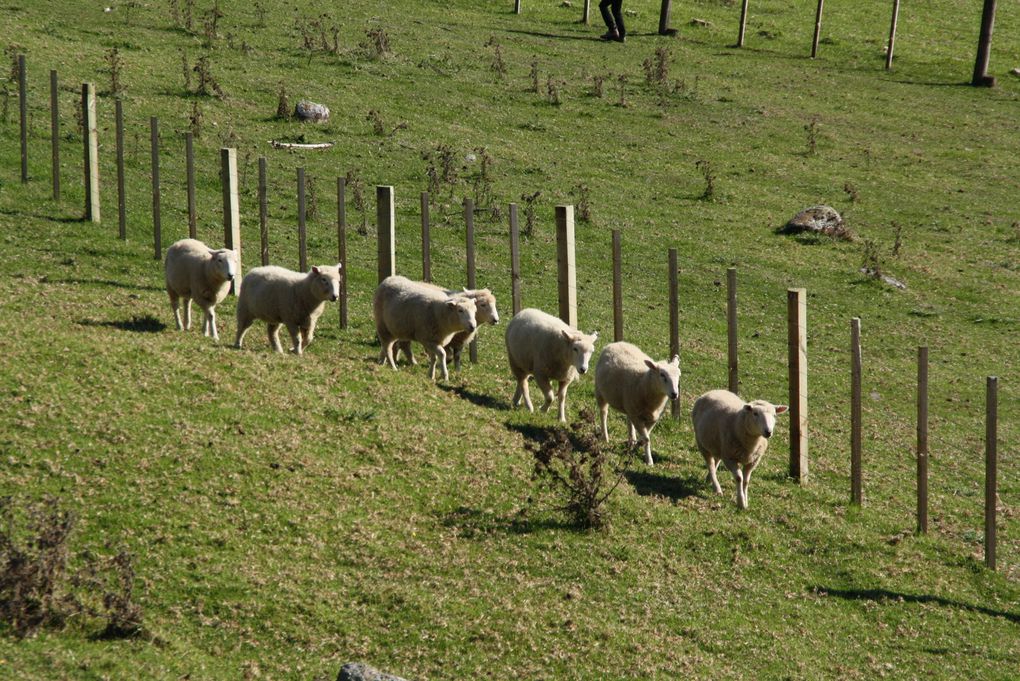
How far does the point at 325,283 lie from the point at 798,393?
7665 millimetres

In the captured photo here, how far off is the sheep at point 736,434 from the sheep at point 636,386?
2.14ft

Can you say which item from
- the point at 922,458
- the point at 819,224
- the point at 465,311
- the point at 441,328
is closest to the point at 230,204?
the point at 441,328

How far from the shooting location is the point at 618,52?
5550cm

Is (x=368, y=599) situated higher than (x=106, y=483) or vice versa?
(x=106, y=483)

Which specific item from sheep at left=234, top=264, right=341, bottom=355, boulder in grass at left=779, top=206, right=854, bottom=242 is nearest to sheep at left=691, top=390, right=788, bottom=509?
sheep at left=234, top=264, right=341, bottom=355

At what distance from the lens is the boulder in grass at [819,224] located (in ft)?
116

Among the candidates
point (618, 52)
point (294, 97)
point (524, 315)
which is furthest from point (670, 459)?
point (618, 52)

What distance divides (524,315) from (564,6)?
4820 cm

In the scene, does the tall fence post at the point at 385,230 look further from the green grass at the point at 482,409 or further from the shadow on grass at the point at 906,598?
the shadow on grass at the point at 906,598

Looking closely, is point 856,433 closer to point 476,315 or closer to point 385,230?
point 476,315

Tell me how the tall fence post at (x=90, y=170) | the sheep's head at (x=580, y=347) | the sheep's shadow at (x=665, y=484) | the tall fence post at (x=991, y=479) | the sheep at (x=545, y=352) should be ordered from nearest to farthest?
the tall fence post at (x=991, y=479) → the sheep's shadow at (x=665, y=484) → the sheep's head at (x=580, y=347) → the sheep at (x=545, y=352) → the tall fence post at (x=90, y=170)

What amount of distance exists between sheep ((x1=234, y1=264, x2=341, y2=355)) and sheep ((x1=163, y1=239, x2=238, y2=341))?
1.43ft

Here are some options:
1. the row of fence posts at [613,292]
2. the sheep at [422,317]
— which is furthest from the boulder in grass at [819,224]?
the sheep at [422,317]

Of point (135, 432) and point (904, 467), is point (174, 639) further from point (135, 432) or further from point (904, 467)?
point (904, 467)
